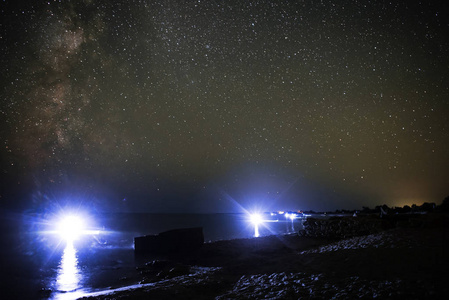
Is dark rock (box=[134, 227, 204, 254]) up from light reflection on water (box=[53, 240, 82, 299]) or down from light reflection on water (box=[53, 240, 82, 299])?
up

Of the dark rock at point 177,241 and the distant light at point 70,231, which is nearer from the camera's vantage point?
the dark rock at point 177,241

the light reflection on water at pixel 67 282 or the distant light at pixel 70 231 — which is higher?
the distant light at pixel 70 231

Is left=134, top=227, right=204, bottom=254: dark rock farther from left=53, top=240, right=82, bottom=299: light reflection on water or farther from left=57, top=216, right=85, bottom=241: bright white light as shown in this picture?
left=57, top=216, right=85, bottom=241: bright white light

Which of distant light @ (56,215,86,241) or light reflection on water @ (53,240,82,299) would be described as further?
distant light @ (56,215,86,241)

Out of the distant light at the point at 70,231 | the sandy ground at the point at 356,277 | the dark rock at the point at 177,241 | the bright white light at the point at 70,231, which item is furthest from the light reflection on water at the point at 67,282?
the bright white light at the point at 70,231

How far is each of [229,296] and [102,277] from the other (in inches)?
693

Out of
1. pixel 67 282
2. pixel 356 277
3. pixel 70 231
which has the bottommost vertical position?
pixel 67 282

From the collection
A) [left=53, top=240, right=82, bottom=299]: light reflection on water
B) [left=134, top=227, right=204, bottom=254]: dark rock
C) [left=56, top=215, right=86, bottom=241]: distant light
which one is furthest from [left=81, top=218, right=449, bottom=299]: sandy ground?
[left=56, top=215, right=86, bottom=241]: distant light

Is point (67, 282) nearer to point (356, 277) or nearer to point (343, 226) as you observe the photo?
point (356, 277)

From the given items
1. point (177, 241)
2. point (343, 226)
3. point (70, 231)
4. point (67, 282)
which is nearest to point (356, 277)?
point (343, 226)

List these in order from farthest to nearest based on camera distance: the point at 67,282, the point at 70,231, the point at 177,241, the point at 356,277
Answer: the point at 70,231
the point at 177,241
the point at 67,282
the point at 356,277

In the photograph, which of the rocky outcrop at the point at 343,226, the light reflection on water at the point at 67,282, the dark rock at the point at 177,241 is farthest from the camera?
the dark rock at the point at 177,241

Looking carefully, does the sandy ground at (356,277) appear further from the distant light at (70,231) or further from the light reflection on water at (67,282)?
the distant light at (70,231)

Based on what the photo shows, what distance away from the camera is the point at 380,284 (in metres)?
6.63
